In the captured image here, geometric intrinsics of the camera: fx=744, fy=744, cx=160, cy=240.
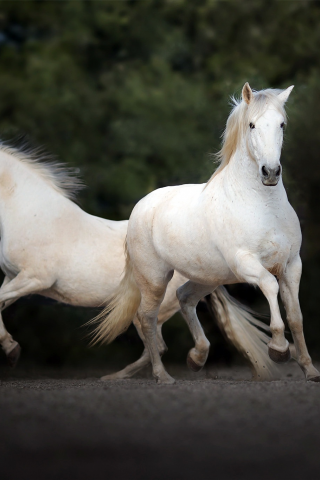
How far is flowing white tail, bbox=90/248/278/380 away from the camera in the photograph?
6.16 m

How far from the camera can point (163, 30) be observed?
1923 cm

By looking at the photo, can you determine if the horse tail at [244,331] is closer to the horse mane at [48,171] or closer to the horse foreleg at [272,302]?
the horse foreleg at [272,302]

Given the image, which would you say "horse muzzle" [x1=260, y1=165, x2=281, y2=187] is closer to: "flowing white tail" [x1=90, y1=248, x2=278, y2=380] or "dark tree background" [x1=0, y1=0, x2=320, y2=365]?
"flowing white tail" [x1=90, y1=248, x2=278, y2=380]

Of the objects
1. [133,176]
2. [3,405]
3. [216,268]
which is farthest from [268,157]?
[133,176]

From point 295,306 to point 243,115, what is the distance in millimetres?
1337

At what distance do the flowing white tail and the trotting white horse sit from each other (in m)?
0.38

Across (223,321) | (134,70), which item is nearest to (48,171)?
(223,321)

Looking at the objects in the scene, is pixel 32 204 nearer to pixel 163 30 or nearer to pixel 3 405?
pixel 3 405

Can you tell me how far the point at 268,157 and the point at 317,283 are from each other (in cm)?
401

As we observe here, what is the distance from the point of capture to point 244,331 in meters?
6.43

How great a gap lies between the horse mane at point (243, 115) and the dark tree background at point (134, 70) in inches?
332

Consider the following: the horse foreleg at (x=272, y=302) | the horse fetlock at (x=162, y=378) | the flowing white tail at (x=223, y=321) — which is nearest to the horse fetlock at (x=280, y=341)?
the horse foreleg at (x=272, y=302)

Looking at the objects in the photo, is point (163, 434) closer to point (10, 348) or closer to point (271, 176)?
point (271, 176)

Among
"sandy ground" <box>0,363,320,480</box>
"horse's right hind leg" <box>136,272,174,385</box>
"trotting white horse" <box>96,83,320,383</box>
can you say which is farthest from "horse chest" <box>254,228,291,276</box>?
"horse's right hind leg" <box>136,272,174,385</box>
